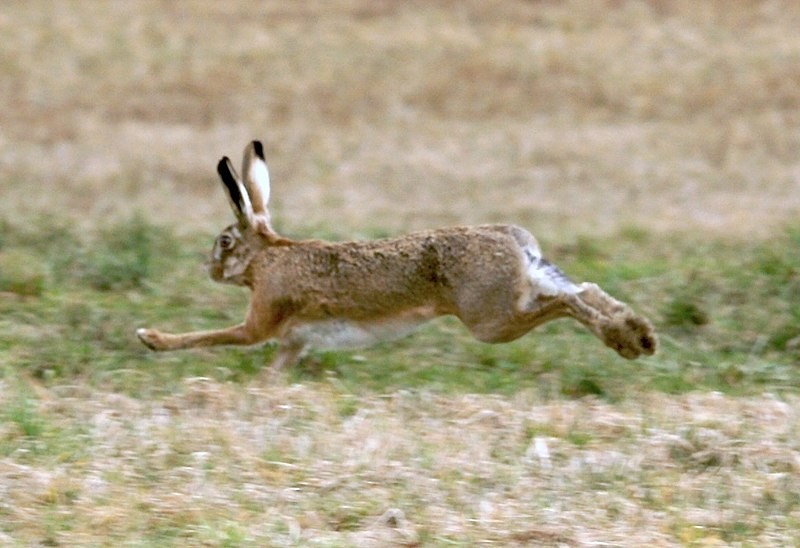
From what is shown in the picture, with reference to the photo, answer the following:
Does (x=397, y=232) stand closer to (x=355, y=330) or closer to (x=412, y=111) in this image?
(x=355, y=330)

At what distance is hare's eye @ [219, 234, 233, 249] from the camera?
8134 millimetres

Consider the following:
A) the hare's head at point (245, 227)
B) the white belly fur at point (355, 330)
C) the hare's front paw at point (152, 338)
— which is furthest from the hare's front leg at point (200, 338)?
the hare's head at point (245, 227)

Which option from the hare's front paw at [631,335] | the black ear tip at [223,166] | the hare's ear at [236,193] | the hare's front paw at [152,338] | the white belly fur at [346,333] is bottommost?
the hare's front paw at [152,338]

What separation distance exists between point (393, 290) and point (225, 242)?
1129 millimetres

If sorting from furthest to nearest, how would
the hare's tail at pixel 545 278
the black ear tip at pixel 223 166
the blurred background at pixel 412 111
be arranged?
the blurred background at pixel 412 111 → the black ear tip at pixel 223 166 → the hare's tail at pixel 545 278

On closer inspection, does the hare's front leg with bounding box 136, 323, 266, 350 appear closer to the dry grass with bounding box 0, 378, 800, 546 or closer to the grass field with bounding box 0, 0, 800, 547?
the grass field with bounding box 0, 0, 800, 547

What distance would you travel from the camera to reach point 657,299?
8859 millimetres

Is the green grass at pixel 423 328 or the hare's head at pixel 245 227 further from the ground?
the hare's head at pixel 245 227

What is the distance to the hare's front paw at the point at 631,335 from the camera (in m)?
7.21

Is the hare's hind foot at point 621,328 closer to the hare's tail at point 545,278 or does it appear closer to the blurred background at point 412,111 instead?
the hare's tail at point 545,278

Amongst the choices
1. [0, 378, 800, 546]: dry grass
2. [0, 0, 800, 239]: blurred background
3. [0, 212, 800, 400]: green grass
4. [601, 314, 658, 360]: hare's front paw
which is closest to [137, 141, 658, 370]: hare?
[601, 314, 658, 360]: hare's front paw

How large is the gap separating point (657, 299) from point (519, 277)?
1.79 m

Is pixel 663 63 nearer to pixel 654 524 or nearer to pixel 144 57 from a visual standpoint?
pixel 144 57

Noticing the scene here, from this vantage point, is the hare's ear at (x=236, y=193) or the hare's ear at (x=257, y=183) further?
the hare's ear at (x=257, y=183)
